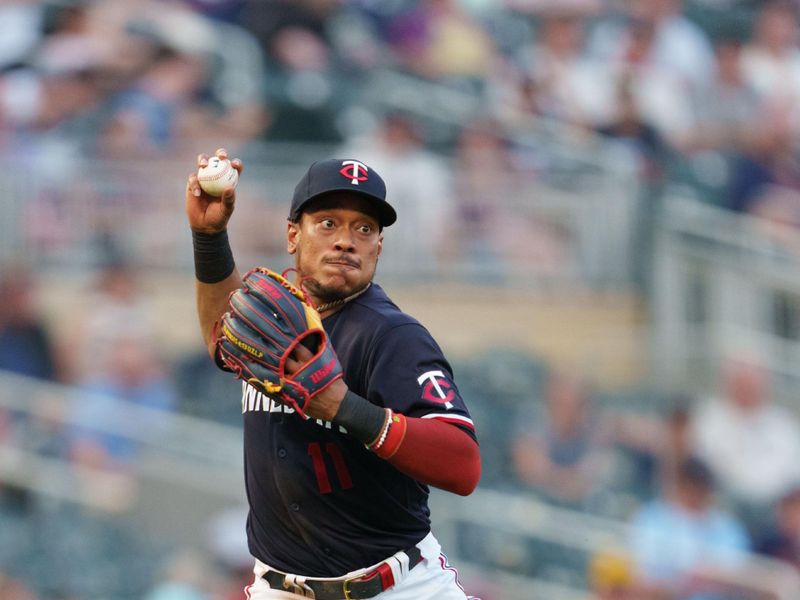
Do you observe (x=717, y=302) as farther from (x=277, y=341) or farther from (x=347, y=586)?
(x=277, y=341)

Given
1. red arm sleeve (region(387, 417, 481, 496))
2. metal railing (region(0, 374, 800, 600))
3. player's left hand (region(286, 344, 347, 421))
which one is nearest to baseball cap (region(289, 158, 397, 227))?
player's left hand (region(286, 344, 347, 421))

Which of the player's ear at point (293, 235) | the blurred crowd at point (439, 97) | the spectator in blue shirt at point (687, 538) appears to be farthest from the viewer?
the blurred crowd at point (439, 97)

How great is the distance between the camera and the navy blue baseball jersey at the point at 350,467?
326 centimetres

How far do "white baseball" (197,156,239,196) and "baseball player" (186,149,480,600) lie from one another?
267 mm

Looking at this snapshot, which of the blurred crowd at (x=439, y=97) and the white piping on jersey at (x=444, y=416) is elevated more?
the blurred crowd at (x=439, y=97)

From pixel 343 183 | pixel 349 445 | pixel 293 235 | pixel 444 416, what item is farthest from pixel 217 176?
pixel 444 416

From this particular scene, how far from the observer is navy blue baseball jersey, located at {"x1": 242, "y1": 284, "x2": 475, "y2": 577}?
3258mm

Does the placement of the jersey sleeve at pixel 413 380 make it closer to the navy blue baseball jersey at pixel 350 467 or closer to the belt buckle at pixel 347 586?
the navy blue baseball jersey at pixel 350 467

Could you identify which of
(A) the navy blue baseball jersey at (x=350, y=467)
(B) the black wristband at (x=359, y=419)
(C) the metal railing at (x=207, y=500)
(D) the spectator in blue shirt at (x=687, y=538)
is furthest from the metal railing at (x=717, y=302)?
(B) the black wristband at (x=359, y=419)

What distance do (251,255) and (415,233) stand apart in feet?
4.03

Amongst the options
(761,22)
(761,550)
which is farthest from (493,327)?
(761,22)

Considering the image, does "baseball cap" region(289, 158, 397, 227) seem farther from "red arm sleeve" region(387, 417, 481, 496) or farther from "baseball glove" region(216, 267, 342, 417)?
"red arm sleeve" region(387, 417, 481, 496)

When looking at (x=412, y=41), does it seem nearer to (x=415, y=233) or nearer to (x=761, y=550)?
(x=415, y=233)

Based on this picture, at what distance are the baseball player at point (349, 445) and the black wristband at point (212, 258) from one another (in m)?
0.43
